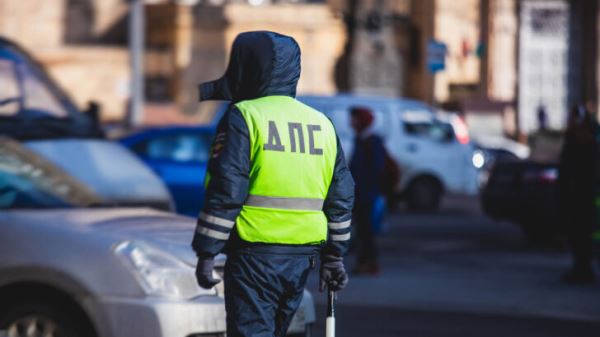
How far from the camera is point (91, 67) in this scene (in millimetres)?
44344

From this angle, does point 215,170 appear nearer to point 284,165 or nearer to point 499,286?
point 284,165

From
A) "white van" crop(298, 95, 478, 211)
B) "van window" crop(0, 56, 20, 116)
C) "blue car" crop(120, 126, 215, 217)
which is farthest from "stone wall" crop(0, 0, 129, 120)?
"van window" crop(0, 56, 20, 116)

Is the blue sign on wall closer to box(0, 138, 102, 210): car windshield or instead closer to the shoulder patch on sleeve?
box(0, 138, 102, 210): car windshield

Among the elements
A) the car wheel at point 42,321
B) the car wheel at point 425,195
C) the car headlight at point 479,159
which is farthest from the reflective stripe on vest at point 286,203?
the car headlight at point 479,159

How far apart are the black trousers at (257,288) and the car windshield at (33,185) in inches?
114

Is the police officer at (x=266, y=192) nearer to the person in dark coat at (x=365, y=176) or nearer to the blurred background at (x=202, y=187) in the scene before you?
the blurred background at (x=202, y=187)

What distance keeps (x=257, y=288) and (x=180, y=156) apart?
12.5 m

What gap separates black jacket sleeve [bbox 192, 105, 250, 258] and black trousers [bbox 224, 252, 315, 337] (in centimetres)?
14

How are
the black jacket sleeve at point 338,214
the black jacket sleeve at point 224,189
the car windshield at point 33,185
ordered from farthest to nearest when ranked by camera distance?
1. the car windshield at point 33,185
2. the black jacket sleeve at point 338,214
3. the black jacket sleeve at point 224,189

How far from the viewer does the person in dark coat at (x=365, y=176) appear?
1505cm

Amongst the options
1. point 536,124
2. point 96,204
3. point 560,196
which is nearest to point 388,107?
point 560,196

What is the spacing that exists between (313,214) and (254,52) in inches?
25.6

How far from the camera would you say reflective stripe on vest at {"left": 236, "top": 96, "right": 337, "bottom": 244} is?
589cm

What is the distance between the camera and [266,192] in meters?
5.91
